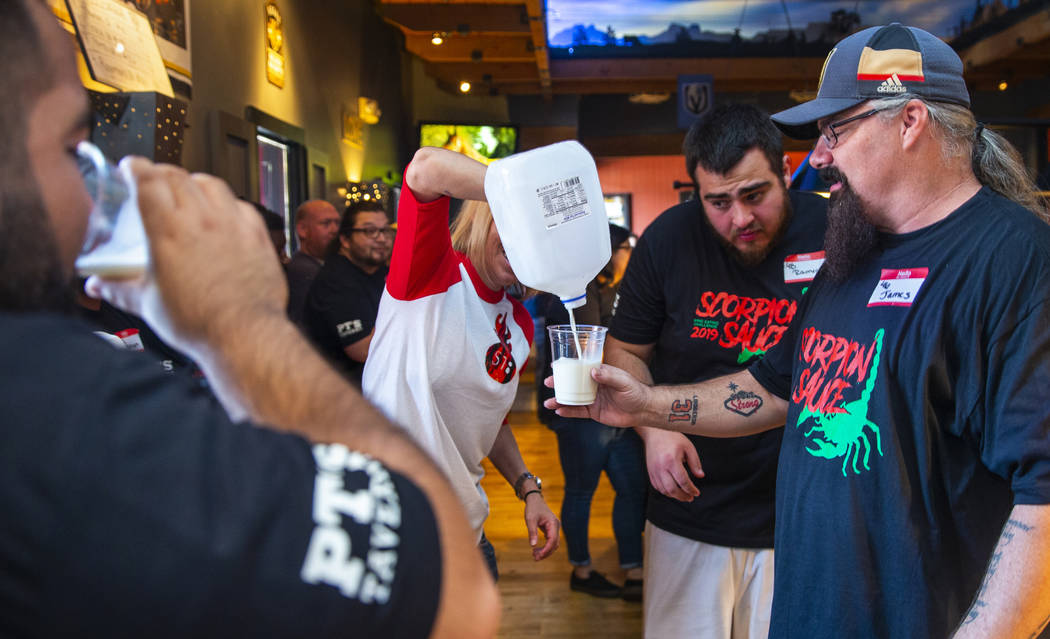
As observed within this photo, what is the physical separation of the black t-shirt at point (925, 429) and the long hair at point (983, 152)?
9cm

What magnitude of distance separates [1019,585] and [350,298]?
2.78 meters

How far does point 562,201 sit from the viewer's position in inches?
49.8

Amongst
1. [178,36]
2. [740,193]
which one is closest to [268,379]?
[740,193]

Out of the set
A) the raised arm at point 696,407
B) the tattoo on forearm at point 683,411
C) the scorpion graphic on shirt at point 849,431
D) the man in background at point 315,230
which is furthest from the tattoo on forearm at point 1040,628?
the man in background at point 315,230

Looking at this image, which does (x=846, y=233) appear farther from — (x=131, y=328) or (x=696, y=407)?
(x=131, y=328)

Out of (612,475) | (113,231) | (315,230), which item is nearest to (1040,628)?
(113,231)

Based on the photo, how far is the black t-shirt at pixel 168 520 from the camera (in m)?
0.43

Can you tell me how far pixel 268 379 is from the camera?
578 mm

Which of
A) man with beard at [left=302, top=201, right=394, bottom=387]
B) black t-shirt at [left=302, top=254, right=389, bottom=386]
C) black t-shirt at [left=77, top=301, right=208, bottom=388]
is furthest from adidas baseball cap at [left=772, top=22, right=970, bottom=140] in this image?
black t-shirt at [left=302, top=254, right=389, bottom=386]

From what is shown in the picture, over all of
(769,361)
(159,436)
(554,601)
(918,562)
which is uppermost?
(159,436)

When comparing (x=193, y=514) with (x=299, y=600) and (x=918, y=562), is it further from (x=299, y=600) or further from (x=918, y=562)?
(x=918, y=562)

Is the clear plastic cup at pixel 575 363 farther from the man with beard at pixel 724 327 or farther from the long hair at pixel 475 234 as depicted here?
the man with beard at pixel 724 327

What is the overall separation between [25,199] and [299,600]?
295 mm

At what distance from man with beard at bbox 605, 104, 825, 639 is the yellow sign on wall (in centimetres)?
393
